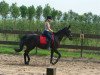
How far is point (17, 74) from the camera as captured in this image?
35.6 feet

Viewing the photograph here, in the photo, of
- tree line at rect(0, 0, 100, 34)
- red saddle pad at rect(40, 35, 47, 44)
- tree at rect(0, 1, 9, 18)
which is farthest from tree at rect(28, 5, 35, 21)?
red saddle pad at rect(40, 35, 47, 44)

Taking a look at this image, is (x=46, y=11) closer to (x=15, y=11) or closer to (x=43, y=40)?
(x=15, y=11)

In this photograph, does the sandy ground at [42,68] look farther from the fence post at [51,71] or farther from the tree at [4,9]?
the tree at [4,9]

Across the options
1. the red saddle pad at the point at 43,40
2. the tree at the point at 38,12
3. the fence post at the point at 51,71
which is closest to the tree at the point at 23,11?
the tree at the point at 38,12

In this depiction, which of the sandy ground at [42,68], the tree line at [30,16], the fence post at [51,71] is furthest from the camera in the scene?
the tree line at [30,16]

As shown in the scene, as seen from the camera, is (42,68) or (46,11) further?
(46,11)

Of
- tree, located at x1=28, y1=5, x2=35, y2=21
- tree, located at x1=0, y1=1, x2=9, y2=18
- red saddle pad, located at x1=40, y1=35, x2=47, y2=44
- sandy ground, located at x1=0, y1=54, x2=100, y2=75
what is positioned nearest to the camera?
sandy ground, located at x1=0, y1=54, x2=100, y2=75

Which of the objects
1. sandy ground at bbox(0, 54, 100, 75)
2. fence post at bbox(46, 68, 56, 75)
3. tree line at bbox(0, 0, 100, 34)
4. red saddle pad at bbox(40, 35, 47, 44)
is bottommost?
sandy ground at bbox(0, 54, 100, 75)

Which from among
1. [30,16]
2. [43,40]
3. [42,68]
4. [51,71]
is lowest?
[42,68]

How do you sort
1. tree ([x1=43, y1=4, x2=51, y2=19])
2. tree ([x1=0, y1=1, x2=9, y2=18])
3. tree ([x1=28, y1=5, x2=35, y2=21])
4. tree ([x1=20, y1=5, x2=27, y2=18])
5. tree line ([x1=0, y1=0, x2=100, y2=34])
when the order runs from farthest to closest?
tree ([x1=20, y1=5, x2=27, y2=18]) < tree ([x1=28, y1=5, x2=35, y2=21]) < tree ([x1=43, y1=4, x2=51, y2=19]) < tree ([x1=0, y1=1, x2=9, y2=18]) < tree line ([x1=0, y1=0, x2=100, y2=34])

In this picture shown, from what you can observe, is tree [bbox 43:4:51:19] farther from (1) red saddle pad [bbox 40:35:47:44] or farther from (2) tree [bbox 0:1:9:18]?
(1) red saddle pad [bbox 40:35:47:44]

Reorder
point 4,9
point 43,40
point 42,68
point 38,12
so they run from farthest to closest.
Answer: point 38,12, point 4,9, point 43,40, point 42,68

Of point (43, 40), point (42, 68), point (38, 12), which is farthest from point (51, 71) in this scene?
point (38, 12)

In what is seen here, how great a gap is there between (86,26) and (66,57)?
924 centimetres
